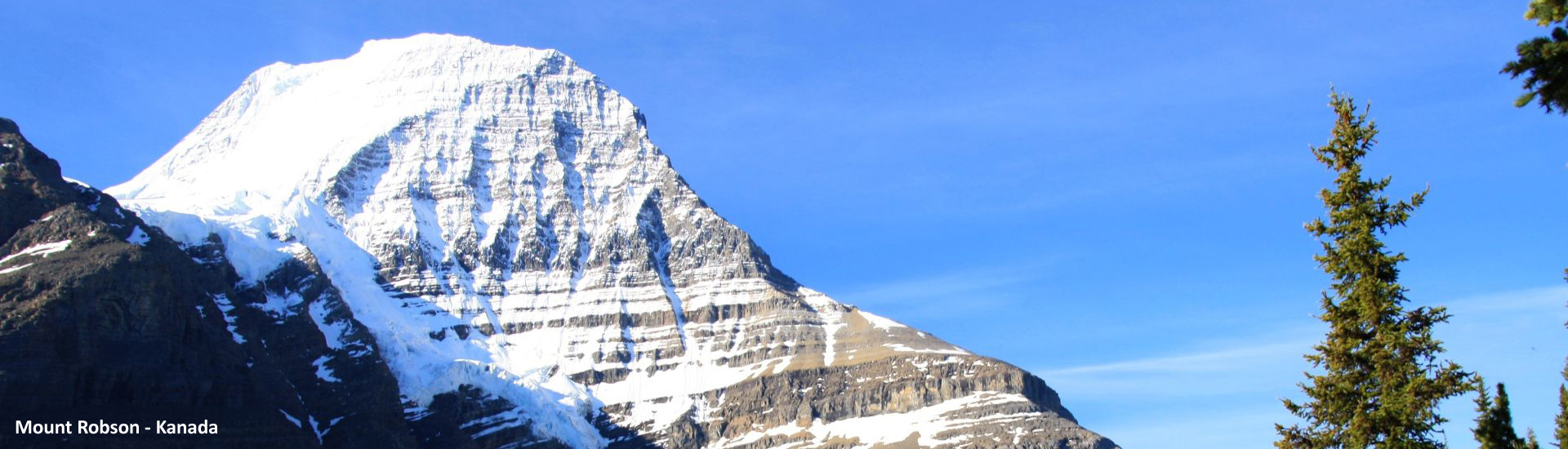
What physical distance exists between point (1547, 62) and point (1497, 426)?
18.5 meters

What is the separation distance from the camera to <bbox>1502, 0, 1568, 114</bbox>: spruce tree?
2772 cm

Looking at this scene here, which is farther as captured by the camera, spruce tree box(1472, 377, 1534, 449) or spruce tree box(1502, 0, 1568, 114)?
spruce tree box(1472, 377, 1534, 449)

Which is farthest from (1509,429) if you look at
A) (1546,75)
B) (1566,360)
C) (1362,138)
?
(1546,75)

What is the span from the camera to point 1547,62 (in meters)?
28.0

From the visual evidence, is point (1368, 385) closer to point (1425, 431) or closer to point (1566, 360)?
point (1425, 431)

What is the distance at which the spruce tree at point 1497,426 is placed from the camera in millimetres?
42781

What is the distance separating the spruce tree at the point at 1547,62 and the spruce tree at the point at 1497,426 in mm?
16717

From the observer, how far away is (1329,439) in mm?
44125

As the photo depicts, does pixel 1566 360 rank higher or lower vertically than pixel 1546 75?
lower

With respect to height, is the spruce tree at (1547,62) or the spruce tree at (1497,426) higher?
the spruce tree at (1547,62)

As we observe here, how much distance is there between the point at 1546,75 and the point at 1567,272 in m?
5.51

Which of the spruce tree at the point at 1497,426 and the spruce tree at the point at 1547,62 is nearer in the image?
the spruce tree at the point at 1547,62

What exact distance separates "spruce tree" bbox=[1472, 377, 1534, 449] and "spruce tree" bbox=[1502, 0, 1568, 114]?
16.7 m

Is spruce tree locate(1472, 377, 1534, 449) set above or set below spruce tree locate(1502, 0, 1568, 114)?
below
